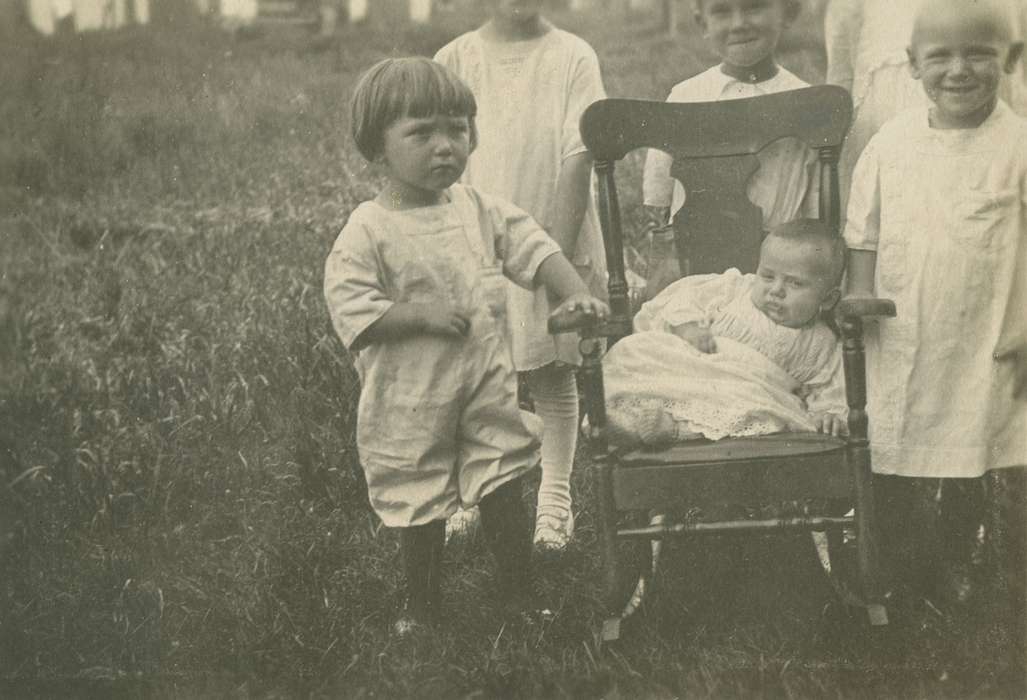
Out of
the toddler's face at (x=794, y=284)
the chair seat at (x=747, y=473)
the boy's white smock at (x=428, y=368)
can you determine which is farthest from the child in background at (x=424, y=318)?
the toddler's face at (x=794, y=284)

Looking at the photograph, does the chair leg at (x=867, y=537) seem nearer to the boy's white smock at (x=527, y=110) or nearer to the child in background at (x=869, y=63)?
the child in background at (x=869, y=63)

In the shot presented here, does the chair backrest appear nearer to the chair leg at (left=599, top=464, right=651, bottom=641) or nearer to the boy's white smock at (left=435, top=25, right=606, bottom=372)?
the boy's white smock at (left=435, top=25, right=606, bottom=372)

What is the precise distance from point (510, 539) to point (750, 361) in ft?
2.65

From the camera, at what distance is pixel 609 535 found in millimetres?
2848

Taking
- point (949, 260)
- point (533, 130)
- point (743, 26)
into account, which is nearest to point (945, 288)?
point (949, 260)

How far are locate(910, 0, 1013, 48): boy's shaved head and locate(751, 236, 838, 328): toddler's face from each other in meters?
0.63

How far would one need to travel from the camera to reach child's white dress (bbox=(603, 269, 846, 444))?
288 centimetres

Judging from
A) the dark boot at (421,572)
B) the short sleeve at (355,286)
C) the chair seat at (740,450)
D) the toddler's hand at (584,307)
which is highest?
the short sleeve at (355,286)

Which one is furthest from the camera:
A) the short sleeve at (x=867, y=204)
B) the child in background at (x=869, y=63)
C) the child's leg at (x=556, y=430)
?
the child's leg at (x=556, y=430)

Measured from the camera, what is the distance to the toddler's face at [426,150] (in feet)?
8.94

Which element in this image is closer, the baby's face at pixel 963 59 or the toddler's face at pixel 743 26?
the baby's face at pixel 963 59

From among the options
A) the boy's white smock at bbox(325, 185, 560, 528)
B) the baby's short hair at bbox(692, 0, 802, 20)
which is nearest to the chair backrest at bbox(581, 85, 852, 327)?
the baby's short hair at bbox(692, 0, 802, 20)

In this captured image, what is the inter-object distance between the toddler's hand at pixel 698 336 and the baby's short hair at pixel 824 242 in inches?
12.6

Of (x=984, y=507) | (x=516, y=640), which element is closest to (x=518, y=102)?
(x=516, y=640)
